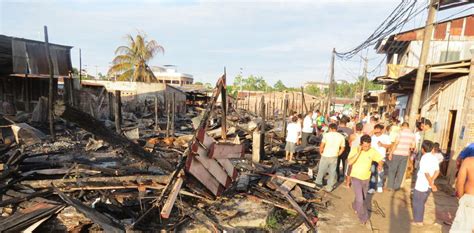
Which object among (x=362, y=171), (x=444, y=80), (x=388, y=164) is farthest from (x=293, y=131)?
(x=444, y=80)

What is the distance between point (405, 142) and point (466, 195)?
3.28m

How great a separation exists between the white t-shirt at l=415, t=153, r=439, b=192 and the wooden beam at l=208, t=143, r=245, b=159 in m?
3.31

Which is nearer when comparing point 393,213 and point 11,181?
point 11,181

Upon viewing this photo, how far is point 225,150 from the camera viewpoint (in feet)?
18.4

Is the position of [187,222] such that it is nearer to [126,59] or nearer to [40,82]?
[40,82]

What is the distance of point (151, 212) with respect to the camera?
16.6 ft

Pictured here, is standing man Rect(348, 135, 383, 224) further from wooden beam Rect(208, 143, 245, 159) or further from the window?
the window

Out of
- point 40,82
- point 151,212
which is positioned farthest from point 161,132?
point 151,212

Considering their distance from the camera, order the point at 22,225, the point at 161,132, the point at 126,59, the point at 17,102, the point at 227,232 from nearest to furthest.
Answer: the point at 22,225 → the point at 227,232 → the point at 161,132 → the point at 17,102 → the point at 126,59

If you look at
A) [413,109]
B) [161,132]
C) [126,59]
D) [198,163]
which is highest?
[126,59]

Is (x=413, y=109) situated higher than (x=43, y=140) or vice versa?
(x=413, y=109)

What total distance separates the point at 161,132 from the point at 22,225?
452 inches

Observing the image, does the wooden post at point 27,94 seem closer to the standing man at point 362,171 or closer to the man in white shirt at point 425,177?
the standing man at point 362,171

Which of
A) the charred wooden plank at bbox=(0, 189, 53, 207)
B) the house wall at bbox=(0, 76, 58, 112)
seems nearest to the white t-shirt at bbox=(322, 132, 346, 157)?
the charred wooden plank at bbox=(0, 189, 53, 207)
